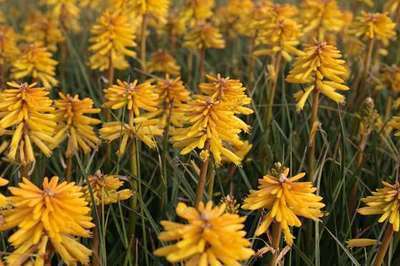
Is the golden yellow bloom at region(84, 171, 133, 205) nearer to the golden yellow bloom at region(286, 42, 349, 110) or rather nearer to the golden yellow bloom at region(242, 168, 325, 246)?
the golden yellow bloom at region(242, 168, 325, 246)

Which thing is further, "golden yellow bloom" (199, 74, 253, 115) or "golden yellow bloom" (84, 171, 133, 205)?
"golden yellow bloom" (199, 74, 253, 115)

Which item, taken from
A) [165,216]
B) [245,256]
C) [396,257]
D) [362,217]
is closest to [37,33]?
[165,216]

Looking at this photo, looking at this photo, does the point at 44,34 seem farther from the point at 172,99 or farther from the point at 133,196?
the point at 133,196

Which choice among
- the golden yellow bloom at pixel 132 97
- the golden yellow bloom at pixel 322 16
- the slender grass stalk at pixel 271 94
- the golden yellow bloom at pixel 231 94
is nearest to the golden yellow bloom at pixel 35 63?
the golden yellow bloom at pixel 132 97

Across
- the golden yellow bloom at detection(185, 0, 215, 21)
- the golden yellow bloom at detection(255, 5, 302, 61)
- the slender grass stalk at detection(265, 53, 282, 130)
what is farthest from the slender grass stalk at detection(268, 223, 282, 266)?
the golden yellow bloom at detection(185, 0, 215, 21)

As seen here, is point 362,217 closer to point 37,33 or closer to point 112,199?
point 112,199

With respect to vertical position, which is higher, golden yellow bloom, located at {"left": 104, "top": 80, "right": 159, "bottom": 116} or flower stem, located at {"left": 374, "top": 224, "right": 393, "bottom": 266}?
golden yellow bloom, located at {"left": 104, "top": 80, "right": 159, "bottom": 116}

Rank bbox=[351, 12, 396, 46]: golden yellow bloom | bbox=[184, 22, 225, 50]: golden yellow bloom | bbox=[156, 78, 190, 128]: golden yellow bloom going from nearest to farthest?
bbox=[156, 78, 190, 128]: golden yellow bloom → bbox=[351, 12, 396, 46]: golden yellow bloom → bbox=[184, 22, 225, 50]: golden yellow bloom

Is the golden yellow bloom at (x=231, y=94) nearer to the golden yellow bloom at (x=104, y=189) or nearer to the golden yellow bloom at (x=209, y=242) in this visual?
the golden yellow bloom at (x=104, y=189)
